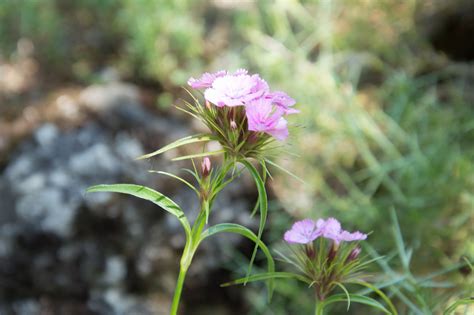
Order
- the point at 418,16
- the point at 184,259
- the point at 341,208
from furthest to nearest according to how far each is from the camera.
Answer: the point at 418,16, the point at 341,208, the point at 184,259

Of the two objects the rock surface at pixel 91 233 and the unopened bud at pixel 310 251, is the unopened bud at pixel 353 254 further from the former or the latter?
the rock surface at pixel 91 233

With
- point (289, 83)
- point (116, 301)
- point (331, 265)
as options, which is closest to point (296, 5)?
point (289, 83)

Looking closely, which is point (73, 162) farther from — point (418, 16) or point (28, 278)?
point (418, 16)

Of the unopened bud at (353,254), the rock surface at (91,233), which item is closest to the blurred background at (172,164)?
the rock surface at (91,233)

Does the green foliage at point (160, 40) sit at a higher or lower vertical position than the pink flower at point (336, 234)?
higher

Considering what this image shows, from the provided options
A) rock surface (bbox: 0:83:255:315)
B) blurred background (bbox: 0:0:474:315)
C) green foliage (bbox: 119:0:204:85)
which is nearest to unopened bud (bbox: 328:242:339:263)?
blurred background (bbox: 0:0:474:315)

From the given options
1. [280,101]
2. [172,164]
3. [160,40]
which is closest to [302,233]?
[280,101]

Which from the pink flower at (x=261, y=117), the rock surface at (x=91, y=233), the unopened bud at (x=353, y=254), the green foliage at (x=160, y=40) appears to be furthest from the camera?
the green foliage at (x=160, y=40)
